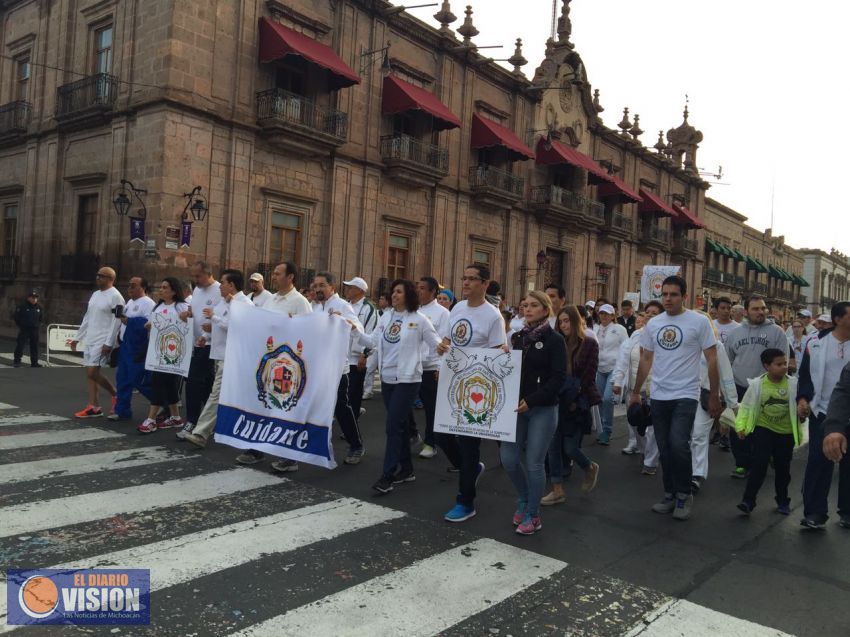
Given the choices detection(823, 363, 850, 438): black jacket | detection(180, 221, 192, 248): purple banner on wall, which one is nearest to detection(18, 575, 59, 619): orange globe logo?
detection(823, 363, 850, 438): black jacket

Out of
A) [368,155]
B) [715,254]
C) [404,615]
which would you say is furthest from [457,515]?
[715,254]

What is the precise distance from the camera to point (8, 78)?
22109 millimetres

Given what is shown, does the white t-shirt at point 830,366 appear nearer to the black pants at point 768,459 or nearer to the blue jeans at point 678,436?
the black pants at point 768,459

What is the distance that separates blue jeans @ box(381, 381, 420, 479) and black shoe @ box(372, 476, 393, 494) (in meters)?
0.04

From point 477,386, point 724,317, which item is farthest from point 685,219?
point 477,386

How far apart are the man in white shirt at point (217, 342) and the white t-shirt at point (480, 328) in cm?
249

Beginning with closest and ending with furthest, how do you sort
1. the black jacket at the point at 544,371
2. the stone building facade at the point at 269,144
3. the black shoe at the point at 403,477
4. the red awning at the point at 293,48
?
the black jacket at the point at 544,371 → the black shoe at the point at 403,477 → the stone building facade at the point at 269,144 → the red awning at the point at 293,48

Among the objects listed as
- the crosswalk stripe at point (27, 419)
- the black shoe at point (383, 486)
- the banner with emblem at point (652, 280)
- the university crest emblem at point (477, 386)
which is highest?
the banner with emblem at point (652, 280)

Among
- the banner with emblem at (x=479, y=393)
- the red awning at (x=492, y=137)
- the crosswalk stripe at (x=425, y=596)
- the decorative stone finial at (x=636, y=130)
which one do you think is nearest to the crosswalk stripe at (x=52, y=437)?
the banner with emblem at (x=479, y=393)

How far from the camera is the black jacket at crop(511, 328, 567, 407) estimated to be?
4.71 metres

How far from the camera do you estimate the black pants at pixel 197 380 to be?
7289mm

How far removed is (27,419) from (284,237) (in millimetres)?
11869

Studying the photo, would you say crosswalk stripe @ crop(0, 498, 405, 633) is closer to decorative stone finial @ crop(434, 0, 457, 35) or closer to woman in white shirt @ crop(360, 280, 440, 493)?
woman in white shirt @ crop(360, 280, 440, 493)

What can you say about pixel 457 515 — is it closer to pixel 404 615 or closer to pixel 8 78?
pixel 404 615
